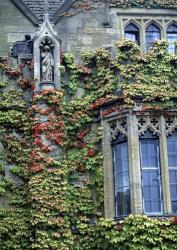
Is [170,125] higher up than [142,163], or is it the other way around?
[170,125]

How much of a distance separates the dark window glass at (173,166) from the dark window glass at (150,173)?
1.10 ft

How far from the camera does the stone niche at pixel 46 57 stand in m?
16.5

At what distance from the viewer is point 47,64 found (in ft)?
54.4

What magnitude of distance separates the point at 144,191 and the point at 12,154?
3750 mm

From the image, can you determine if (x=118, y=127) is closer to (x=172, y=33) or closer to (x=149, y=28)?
(x=149, y=28)

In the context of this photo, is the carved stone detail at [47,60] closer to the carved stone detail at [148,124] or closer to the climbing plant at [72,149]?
the climbing plant at [72,149]

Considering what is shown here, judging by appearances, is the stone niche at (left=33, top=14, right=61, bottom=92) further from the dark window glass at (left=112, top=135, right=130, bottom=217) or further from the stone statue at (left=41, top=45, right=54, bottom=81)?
the dark window glass at (left=112, top=135, right=130, bottom=217)

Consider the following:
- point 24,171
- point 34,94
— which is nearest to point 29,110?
point 34,94

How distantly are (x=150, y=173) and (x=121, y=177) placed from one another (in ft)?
2.57

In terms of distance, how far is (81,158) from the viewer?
16.2 meters

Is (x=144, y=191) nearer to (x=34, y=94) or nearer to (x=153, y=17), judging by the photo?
(x=34, y=94)

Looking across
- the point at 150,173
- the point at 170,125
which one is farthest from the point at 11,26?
the point at 150,173

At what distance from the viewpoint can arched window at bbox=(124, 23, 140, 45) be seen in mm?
18875

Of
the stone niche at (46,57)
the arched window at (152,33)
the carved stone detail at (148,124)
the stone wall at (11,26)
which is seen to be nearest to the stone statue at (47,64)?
the stone niche at (46,57)
